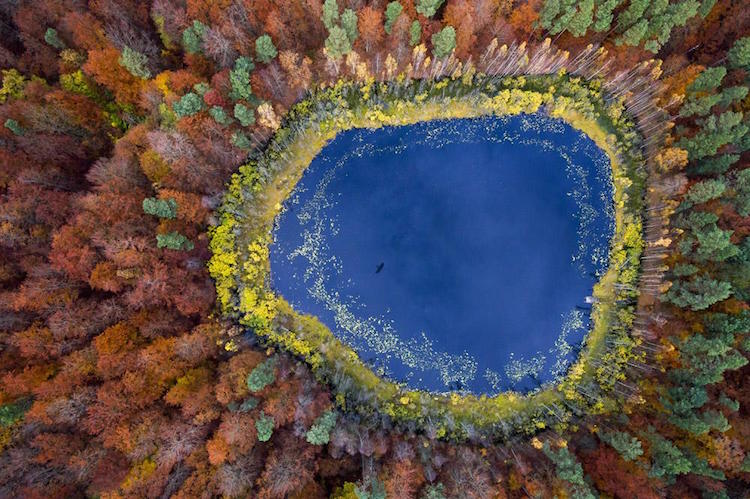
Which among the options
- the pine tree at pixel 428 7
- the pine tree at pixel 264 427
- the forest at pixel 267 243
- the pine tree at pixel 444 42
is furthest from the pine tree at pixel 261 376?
the pine tree at pixel 428 7

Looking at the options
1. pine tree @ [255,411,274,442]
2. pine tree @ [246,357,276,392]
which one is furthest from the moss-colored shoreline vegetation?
pine tree @ [255,411,274,442]

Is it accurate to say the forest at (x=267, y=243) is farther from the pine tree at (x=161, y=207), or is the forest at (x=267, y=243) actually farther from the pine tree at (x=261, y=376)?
the pine tree at (x=161, y=207)

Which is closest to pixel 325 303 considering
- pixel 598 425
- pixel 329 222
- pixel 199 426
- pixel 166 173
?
pixel 329 222

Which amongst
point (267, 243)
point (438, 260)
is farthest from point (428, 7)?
point (267, 243)

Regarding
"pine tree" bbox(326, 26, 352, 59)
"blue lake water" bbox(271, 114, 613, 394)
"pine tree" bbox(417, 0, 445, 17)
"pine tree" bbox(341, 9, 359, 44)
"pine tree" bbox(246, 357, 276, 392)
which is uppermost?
"pine tree" bbox(417, 0, 445, 17)

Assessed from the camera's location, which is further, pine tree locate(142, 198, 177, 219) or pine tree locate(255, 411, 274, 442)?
pine tree locate(142, 198, 177, 219)

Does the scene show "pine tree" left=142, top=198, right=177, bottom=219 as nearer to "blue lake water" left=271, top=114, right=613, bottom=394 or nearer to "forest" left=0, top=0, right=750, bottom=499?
"forest" left=0, top=0, right=750, bottom=499
